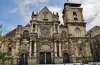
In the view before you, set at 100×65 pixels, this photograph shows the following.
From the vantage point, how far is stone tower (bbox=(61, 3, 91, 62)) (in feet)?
110

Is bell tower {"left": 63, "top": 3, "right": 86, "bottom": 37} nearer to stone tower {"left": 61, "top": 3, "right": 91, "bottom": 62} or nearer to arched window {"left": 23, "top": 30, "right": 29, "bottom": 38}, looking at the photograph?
stone tower {"left": 61, "top": 3, "right": 91, "bottom": 62}

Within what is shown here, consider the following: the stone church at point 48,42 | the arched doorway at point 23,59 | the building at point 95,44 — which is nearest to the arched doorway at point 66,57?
the stone church at point 48,42

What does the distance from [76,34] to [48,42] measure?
7.05 metres

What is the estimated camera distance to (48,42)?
110 ft

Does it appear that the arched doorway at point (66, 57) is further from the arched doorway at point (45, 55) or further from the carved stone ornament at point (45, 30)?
the carved stone ornament at point (45, 30)

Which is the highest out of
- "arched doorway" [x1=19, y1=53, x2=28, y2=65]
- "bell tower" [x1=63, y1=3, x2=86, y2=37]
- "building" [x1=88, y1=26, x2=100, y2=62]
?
"bell tower" [x1=63, y1=3, x2=86, y2=37]

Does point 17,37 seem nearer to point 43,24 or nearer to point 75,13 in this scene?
point 43,24

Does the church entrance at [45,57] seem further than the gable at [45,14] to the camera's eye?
No

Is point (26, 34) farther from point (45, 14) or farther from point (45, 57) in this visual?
point (45, 57)

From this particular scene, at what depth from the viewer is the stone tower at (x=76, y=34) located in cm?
3344

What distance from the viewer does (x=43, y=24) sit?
34.9 meters

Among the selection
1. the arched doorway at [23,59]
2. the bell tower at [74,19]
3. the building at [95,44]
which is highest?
the bell tower at [74,19]

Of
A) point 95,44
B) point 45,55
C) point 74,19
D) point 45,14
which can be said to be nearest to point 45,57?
point 45,55

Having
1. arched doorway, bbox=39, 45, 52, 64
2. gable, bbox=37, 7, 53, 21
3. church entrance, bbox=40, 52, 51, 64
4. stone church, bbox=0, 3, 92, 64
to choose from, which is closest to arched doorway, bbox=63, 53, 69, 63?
stone church, bbox=0, 3, 92, 64
